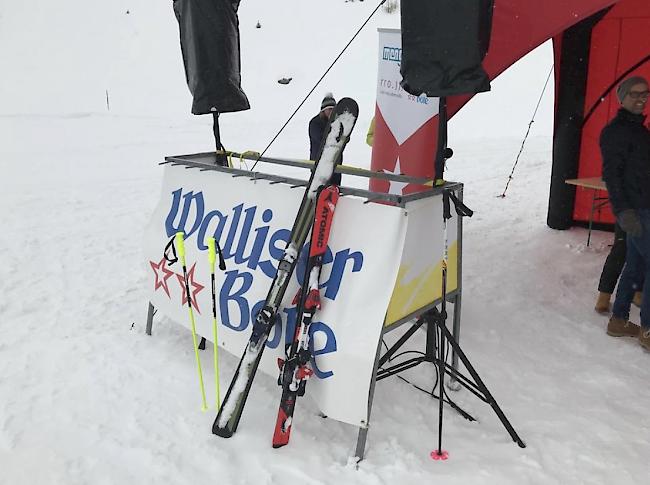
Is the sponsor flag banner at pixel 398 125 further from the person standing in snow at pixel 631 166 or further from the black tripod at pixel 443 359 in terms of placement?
the black tripod at pixel 443 359

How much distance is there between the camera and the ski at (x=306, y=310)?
8.98 ft

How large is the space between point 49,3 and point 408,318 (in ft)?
101

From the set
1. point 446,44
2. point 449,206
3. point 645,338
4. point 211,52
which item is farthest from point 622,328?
point 211,52

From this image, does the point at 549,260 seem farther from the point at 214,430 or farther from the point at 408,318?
the point at 214,430

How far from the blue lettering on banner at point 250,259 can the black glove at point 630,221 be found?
2.10m

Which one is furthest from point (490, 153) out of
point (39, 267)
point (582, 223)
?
point (39, 267)

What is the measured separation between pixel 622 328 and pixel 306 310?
2.69 meters

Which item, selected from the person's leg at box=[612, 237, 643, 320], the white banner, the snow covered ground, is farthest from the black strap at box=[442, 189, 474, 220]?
the person's leg at box=[612, 237, 643, 320]

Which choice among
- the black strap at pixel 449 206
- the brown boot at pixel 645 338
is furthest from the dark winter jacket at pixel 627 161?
the black strap at pixel 449 206

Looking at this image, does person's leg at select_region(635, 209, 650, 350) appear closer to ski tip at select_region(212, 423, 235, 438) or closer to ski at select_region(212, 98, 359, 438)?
ski at select_region(212, 98, 359, 438)

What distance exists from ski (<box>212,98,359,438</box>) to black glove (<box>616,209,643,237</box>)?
2.13 metres

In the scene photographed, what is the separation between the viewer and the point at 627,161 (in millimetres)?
3734

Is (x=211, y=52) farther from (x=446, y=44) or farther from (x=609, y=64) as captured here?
(x=609, y=64)

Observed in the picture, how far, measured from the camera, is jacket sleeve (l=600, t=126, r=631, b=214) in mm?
3719
